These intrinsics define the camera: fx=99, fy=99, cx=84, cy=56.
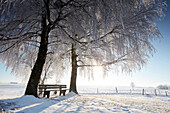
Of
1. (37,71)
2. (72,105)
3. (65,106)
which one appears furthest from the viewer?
(37,71)

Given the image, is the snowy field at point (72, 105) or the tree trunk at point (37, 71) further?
the tree trunk at point (37, 71)

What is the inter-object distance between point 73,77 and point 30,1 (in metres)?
6.59

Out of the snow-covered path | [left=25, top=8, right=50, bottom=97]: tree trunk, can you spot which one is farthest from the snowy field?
[left=25, top=8, right=50, bottom=97]: tree trunk

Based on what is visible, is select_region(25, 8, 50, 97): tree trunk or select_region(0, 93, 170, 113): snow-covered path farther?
select_region(25, 8, 50, 97): tree trunk

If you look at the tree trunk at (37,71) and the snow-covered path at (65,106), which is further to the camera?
the tree trunk at (37,71)

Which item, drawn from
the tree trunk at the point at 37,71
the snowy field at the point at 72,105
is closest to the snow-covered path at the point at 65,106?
the snowy field at the point at 72,105

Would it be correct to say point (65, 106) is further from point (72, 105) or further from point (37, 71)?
point (37, 71)

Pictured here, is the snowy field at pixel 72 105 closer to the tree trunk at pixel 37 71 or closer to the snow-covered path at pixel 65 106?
the snow-covered path at pixel 65 106

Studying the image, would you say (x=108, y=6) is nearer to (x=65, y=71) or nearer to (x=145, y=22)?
(x=145, y=22)

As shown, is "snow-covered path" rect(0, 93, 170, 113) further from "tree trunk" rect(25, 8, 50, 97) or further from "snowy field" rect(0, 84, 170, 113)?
"tree trunk" rect(25, 8, 50, 97)

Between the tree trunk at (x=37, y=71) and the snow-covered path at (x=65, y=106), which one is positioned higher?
the tree trunk at (x=37, y=71)

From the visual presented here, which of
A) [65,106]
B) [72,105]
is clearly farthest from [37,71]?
[72,105]

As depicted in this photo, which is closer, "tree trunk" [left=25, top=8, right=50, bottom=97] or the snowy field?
the snowy field

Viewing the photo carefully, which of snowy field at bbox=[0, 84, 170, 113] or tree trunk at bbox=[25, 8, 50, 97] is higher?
tree trunk at bbox=[25, 8, 50, 97]
